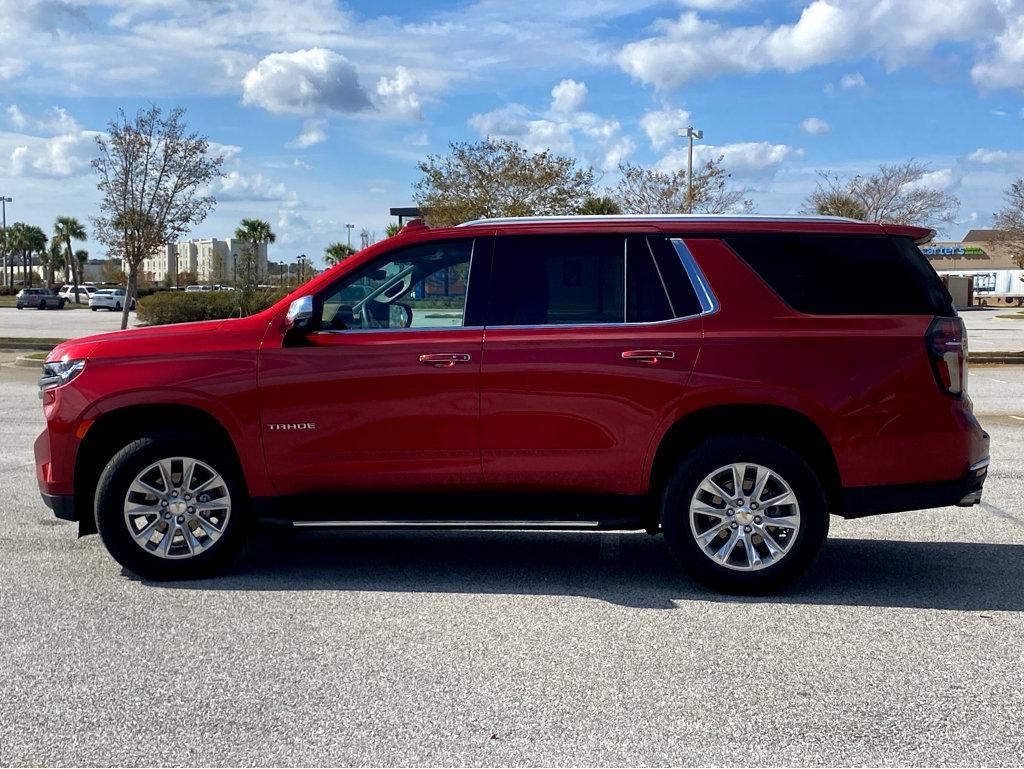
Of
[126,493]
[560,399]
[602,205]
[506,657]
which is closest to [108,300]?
[602,205]

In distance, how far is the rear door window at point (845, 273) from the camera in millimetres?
5637

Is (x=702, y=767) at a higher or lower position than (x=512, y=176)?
lower

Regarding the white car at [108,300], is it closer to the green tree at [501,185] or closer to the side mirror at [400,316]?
the green tree at [501,185]

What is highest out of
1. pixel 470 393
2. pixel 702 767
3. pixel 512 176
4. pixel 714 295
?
pixel 512 176

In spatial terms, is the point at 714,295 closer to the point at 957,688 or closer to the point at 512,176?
the point at 957,688

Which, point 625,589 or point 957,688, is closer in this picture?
point 957,688

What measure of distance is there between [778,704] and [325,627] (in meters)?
2.08

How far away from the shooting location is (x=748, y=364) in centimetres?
550

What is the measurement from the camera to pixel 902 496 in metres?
5.56

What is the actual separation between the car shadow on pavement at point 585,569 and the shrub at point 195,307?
24.3m

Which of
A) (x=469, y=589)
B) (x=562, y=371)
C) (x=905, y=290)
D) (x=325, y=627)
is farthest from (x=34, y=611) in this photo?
(x=905, y=290)

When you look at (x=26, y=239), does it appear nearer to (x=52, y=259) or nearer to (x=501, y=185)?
(x=52, y=259)

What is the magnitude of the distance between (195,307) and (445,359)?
1098 inches

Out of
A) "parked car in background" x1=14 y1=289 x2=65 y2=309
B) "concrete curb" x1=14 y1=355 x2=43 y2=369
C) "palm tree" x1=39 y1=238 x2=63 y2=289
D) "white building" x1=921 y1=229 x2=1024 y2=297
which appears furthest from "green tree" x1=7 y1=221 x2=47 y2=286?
"concrete curb" x1=14 y1=355 x2=43 y2=369
